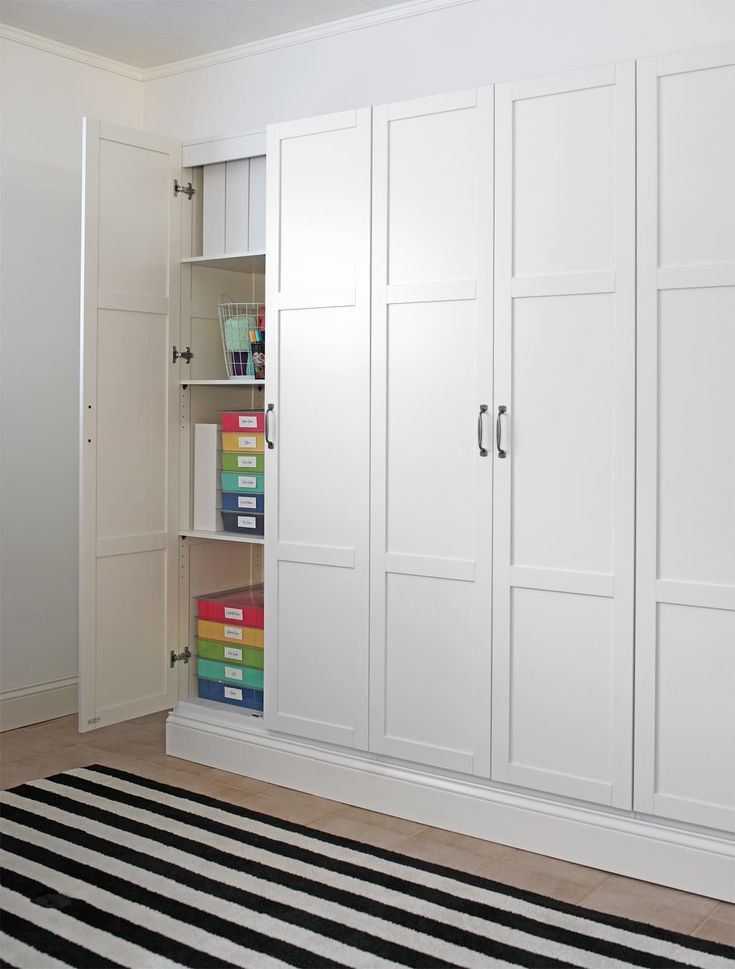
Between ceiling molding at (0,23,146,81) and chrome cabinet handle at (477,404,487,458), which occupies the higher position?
ceiling molding at (0,23,146,81)

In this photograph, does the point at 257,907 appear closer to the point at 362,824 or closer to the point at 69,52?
the point at 362,824

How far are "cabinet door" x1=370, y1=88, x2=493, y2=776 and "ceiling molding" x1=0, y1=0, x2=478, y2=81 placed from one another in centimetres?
78

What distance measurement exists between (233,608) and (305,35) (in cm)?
216

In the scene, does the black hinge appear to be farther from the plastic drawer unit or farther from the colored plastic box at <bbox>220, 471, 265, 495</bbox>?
the plastic drawer unit

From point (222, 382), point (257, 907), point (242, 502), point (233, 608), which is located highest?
point (222, 382)

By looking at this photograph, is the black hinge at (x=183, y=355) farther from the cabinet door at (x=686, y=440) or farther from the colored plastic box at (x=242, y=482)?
the cabinet door at (x=686, y=440)

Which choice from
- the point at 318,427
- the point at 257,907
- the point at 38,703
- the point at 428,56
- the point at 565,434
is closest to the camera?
the point at 257,907

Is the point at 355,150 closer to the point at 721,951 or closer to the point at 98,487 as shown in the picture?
the point at 98,487

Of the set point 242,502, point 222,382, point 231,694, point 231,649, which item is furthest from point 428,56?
point 231,694

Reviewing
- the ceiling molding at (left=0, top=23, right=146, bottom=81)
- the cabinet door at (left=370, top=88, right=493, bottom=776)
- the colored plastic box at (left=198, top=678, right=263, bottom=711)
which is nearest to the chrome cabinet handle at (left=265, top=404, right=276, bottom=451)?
the cabinet door at (left=370, top=88, right=493, bottom=776)

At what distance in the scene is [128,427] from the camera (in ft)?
11.5

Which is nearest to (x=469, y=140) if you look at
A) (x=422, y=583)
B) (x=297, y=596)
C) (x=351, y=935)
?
(x=422, y=583)

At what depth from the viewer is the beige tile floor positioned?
Answer: 2.34m

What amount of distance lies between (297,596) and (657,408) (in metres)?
1.28
